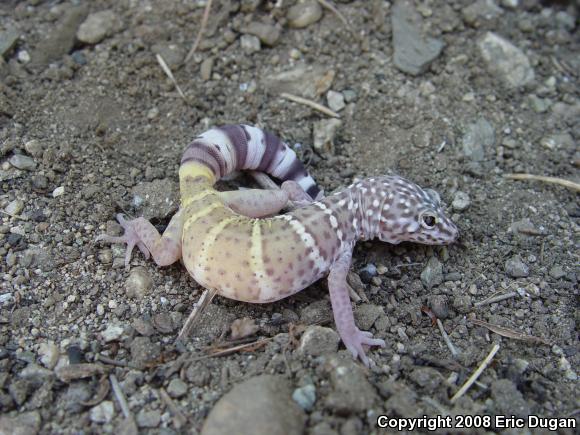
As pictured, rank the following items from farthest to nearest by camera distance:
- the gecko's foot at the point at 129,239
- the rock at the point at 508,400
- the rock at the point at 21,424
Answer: the gecko's foot at the point at 129,239 < the rock at the point at 508,400 < the rock at the point at 21,424

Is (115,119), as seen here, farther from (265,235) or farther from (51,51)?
(265,235)

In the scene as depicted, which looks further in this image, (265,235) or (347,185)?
(347,185)

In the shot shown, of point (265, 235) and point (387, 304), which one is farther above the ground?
point (265, 235)

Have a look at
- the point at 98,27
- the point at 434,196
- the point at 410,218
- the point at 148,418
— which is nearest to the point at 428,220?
the point at 410,218

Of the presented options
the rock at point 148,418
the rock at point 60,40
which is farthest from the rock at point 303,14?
the rock at point 148,418

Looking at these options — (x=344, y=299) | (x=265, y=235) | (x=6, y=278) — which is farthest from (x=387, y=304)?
(x=6, y=278)

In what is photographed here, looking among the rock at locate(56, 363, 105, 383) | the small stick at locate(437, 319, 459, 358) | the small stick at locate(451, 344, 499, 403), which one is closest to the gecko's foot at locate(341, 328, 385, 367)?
the small stick at locate(437, 319, 459, 358)

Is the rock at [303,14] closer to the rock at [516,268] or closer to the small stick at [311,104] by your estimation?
the small stick at [311,104]

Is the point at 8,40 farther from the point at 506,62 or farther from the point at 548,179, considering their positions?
the point at 548,179
